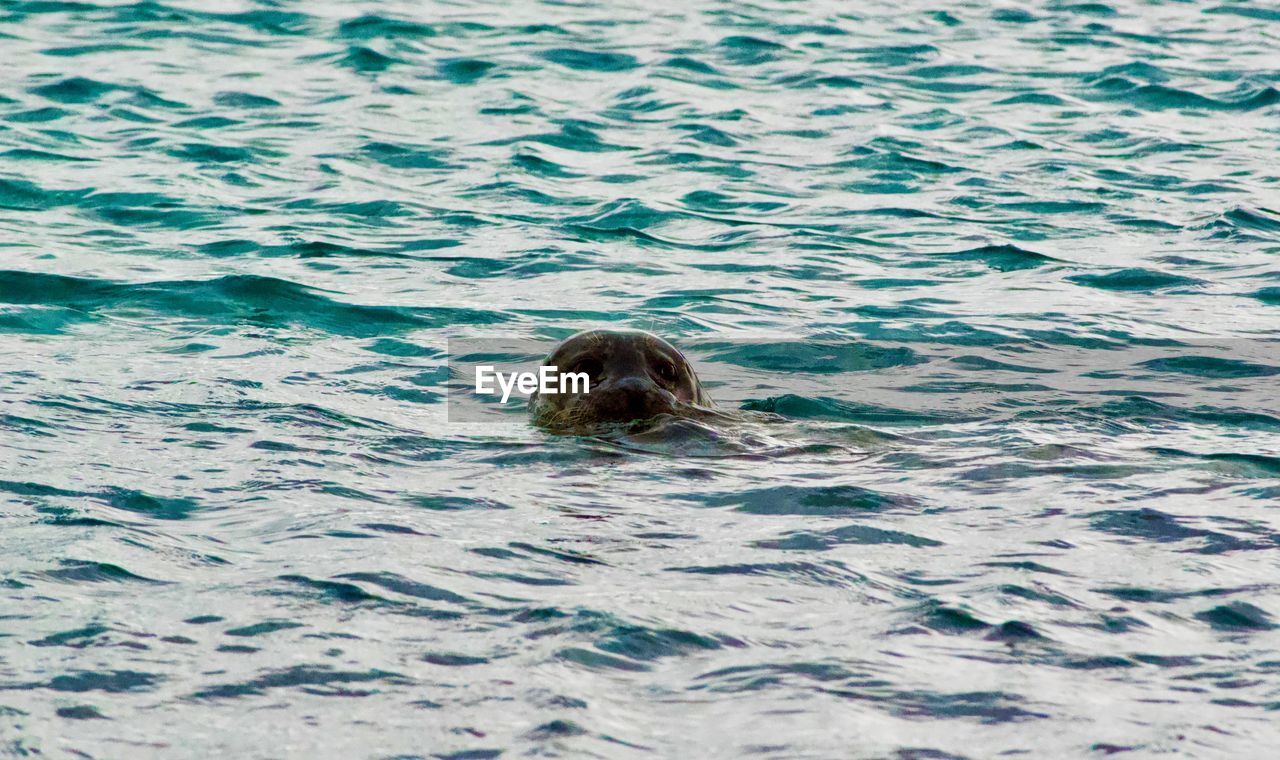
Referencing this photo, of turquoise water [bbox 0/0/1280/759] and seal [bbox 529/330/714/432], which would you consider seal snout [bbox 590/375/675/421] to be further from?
turquoise water [bbox 0/0/1280/759]

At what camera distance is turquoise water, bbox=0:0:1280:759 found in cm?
494

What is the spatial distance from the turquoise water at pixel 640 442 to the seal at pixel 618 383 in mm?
253

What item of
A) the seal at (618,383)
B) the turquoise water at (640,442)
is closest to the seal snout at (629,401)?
the seal at (618,383)

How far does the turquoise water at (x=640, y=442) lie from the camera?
4.94 metres

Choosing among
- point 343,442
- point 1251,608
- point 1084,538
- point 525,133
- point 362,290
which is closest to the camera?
point 1251,608

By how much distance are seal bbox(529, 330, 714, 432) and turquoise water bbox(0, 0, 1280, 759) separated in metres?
0.25

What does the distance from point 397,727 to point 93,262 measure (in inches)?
330

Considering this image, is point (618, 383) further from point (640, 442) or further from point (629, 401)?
point (640, 442)

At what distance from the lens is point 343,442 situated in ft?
26.2

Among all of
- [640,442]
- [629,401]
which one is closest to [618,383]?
[629,401]

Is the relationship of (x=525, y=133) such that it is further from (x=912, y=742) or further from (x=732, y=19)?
(x=912, y=742)

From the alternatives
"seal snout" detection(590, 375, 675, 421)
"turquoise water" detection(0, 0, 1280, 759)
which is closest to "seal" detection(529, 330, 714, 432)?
"seal snout" detection(590, 375, 675, 421)

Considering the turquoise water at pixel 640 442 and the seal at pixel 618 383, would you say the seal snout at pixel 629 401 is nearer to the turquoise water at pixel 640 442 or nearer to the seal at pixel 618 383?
the seal at pixel 618 383

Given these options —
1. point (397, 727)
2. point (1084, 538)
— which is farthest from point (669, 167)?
point (397, 727)
